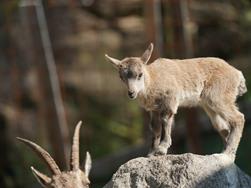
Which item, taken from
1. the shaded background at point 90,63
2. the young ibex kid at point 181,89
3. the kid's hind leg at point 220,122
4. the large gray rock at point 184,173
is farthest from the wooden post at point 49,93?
the large gray rock at point 184,173

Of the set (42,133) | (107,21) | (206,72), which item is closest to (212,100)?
(206,72)

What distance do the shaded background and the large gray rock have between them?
825 centimetres

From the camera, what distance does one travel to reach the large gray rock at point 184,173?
701cm

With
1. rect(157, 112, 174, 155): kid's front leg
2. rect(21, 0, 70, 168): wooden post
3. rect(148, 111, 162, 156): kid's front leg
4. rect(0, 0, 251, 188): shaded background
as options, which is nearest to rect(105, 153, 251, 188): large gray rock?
rect(157, 112, 174, 155): kid's front leg

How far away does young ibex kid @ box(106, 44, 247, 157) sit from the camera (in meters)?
7.63

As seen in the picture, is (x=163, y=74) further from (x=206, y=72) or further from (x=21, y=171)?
(x=21, y=171)

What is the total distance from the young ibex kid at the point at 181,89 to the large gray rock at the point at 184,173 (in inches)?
12.2

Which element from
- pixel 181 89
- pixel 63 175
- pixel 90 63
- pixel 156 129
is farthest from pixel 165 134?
pixel 90 63

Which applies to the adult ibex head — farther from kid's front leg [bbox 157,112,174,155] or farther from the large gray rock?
kid's front leg [bbox 157,112,174,155]

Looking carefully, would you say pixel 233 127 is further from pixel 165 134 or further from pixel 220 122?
pixel 165 134

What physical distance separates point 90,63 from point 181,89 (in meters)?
13.6

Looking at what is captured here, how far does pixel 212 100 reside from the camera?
25.6 feet

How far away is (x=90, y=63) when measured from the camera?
21312 millimetres

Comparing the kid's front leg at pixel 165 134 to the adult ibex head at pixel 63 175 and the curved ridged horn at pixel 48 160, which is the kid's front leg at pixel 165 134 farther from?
the curved ridged horn at pixel 48 160
